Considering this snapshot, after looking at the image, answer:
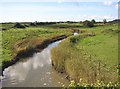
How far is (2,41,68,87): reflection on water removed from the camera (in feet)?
82.3

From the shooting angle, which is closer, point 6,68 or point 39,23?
point 6,68

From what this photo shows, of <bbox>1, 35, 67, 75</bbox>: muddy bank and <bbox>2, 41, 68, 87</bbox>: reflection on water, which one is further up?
<bbox>1, 35, 67, 75</bbox>: muddy bank

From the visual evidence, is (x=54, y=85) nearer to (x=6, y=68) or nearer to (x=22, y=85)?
(x=22, y=85)

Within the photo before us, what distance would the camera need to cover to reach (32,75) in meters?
28.5

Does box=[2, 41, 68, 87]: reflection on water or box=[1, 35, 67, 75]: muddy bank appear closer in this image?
box=[2, 41, 68, 87]: reflection on water

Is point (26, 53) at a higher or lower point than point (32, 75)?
higher

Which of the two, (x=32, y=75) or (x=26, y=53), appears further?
(x=26, y=53)

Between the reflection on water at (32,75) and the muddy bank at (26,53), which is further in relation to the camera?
the muddy bank at (26,53)

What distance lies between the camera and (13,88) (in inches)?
947

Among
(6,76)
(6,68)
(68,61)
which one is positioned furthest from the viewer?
(6,68)

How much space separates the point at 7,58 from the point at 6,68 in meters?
2.79

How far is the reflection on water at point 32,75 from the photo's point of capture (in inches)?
987

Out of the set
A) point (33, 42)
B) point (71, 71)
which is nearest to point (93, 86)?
point (71, 71)

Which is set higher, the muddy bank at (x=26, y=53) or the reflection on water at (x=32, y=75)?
the muddy bank at (x=26, y=53)
